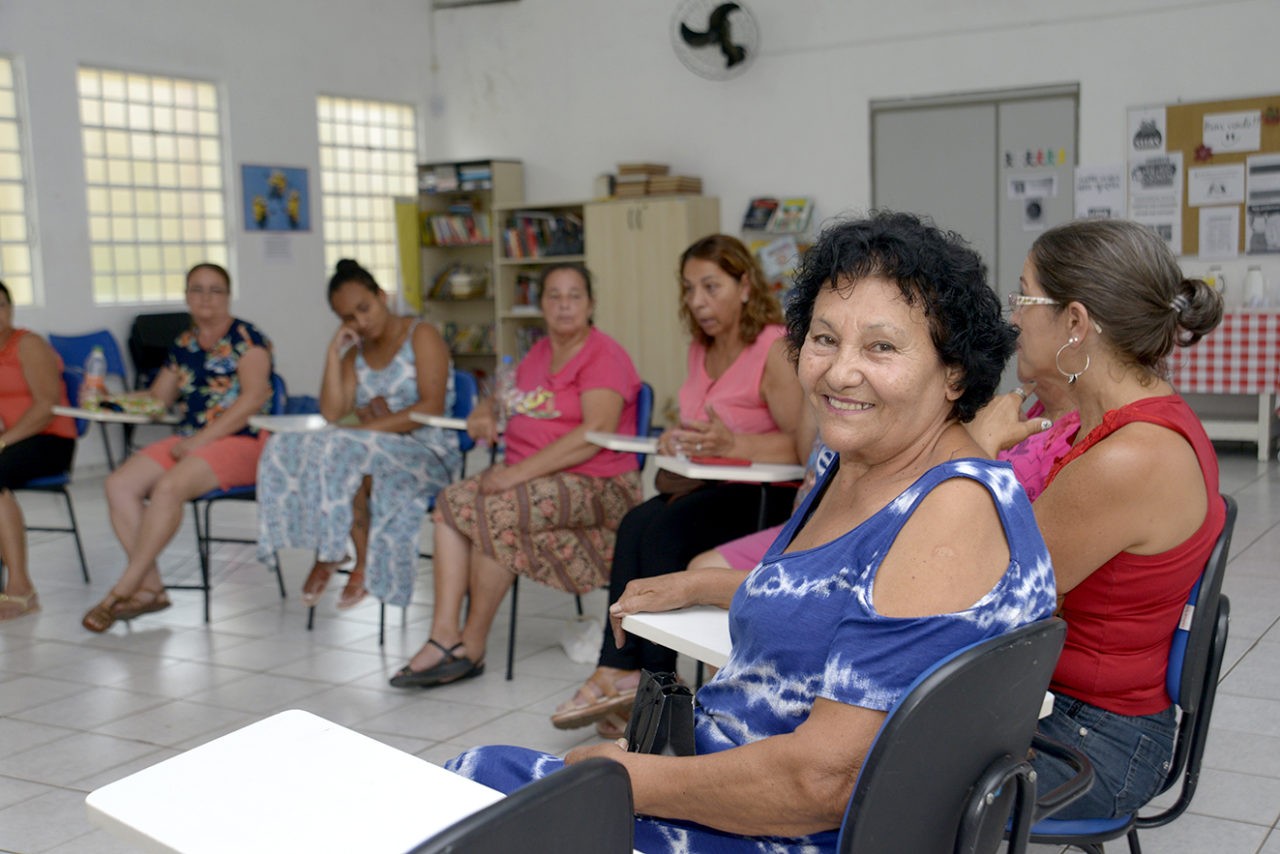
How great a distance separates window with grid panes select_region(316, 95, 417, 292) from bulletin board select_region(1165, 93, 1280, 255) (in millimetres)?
5605

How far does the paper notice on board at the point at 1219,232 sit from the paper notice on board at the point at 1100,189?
0.48 m

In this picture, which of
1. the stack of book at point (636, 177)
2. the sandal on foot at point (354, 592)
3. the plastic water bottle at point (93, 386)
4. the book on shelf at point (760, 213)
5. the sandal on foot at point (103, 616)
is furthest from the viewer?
the stack of book at point (636, 177)

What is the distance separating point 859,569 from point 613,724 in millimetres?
1984

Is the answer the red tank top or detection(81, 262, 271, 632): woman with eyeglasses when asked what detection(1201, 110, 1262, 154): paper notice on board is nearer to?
detection(81, 262, 271, 632): woman with eyeglasses

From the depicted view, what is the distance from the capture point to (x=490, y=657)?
157 inches

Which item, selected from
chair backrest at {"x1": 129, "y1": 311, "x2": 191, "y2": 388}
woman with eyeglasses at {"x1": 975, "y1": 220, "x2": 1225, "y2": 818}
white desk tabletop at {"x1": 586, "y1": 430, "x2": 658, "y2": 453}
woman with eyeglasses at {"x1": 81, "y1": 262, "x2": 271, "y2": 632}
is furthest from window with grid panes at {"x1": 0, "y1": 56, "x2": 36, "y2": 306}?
woman with eyeglasses at {"x1": 975, "y1": 220, "x2": 1225, "y2": 818}

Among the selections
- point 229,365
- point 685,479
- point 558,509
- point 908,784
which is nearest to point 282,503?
point 229,365

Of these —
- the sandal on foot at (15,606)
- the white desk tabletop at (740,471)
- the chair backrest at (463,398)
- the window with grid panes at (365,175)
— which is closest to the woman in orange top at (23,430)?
the sandal on foot at (15,606)

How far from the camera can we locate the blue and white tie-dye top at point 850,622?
1287mm

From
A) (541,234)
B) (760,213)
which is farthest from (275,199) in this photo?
(760,213)

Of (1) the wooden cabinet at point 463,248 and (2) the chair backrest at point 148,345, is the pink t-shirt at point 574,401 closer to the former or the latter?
(2) the chair backrest at point 148,345

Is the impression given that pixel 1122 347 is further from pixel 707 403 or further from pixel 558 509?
pixel 558 509

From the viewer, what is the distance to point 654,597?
1.94m

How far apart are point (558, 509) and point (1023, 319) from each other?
1.95 metres
